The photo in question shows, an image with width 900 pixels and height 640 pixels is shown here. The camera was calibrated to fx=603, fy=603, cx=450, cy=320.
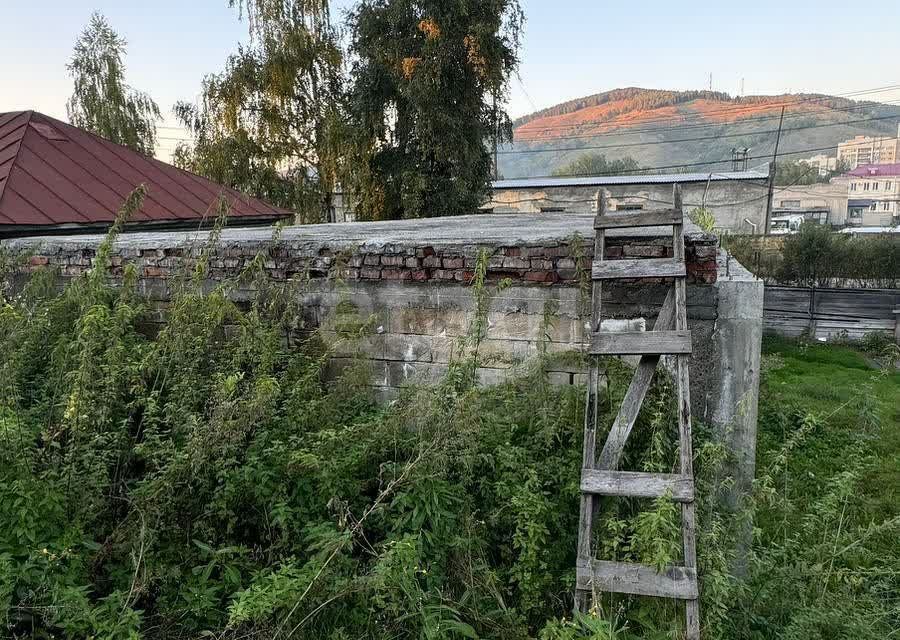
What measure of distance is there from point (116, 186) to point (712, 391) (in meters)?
8.68

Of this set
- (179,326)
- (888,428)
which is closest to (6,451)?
(179,326)

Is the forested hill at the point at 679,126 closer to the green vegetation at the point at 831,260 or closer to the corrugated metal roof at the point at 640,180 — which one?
the corrugated metal roof at the point at 640,180

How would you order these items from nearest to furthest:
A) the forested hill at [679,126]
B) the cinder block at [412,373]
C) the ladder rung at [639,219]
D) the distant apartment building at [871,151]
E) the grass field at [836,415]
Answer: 1. the ladder rung at [639,219]
2. the cinder block at [412,373]
3. the grass field at [836,415]
4. the distant apartment building at [871,151]
5. the forested hill at [679,126]

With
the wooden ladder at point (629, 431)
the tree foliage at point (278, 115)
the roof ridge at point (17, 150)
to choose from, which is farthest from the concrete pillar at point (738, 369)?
the tree foliage at point (278, 115)

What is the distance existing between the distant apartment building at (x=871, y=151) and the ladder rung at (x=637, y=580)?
439 feet

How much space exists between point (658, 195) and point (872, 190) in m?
71.4

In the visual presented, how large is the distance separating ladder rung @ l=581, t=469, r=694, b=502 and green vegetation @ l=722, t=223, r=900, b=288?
17.3 m

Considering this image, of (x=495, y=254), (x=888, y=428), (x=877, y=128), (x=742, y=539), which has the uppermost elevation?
(x=877, y=128)

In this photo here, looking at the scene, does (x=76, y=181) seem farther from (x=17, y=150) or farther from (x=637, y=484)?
(x=637, y=484)

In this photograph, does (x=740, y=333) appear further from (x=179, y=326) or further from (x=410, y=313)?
(x=179, y=326)

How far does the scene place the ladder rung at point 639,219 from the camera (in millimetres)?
3586

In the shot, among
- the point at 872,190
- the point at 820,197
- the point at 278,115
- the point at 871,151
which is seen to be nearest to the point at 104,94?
the point at 278,115

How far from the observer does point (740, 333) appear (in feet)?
12.0

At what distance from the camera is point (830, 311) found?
1594 cm
